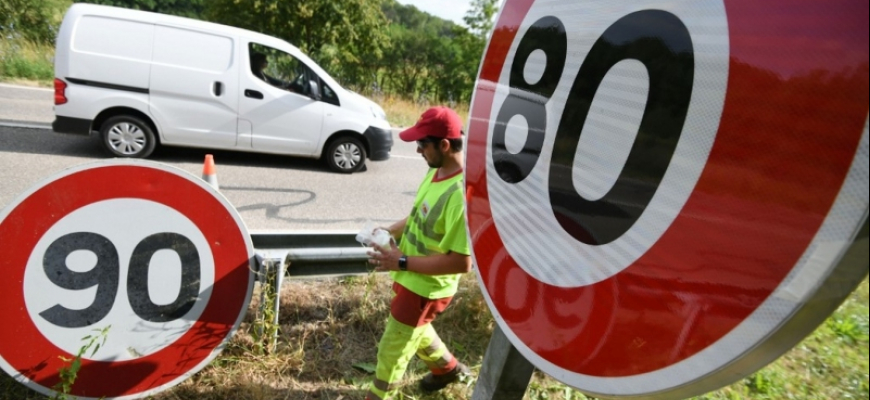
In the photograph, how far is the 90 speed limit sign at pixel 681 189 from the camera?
55 centimetres

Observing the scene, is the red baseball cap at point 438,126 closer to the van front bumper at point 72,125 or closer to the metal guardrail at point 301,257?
the metal guardrail at point 301,257

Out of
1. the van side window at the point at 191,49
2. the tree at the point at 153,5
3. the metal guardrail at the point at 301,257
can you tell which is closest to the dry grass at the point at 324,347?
the metal guardrail at the point at 301,257

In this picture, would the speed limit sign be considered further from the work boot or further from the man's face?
the work boot

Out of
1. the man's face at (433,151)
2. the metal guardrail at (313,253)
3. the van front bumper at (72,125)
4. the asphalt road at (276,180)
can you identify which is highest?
the man's face at (433,151)

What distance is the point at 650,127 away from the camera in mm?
784

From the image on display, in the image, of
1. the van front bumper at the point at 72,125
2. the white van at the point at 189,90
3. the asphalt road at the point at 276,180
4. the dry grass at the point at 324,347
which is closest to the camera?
the dry grass at the point at 324,347

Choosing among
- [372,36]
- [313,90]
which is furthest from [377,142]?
[372,36]

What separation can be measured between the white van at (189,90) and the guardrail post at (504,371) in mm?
6746

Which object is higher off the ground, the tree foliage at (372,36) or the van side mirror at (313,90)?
the tree foliage at (372,36)

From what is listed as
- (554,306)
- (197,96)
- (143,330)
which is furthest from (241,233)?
(197,96)

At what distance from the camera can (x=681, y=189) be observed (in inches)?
28.2

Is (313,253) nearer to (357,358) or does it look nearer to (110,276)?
(357,358)

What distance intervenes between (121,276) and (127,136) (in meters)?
5.75

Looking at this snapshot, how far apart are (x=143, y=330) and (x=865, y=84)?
2313 millimetres
